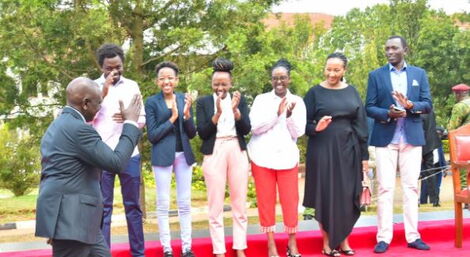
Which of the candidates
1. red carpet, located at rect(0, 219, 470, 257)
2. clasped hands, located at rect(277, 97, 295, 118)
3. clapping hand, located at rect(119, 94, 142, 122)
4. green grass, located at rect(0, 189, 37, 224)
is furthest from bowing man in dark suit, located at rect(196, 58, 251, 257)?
green grass, located at rect(0, 189, 37, 224)

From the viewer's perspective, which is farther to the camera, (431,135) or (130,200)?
(431,135)

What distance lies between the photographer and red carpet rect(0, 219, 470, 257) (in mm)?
5508

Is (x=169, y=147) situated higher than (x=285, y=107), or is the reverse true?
(x=285, y=107)

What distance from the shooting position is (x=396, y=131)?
568cm

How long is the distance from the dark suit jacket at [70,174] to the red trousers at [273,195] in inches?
76.6

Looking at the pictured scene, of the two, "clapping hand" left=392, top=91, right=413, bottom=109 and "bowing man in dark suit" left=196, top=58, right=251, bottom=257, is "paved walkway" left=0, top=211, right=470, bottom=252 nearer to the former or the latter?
"bowing man in dark suit" left=196, top=58, right=251, bottom=257

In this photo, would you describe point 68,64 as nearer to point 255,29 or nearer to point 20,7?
point 20,7

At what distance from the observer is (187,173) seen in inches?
209

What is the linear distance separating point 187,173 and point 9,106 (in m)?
5.24

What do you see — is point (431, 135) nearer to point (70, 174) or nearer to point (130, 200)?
point (130, 200)

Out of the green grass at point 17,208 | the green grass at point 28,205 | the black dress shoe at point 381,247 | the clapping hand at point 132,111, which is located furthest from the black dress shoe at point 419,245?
the green grass at point 17,208

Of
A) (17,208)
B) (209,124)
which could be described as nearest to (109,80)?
(209,124)

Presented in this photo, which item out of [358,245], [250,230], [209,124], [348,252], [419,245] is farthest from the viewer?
[250,230]

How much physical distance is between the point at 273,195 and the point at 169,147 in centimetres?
93
